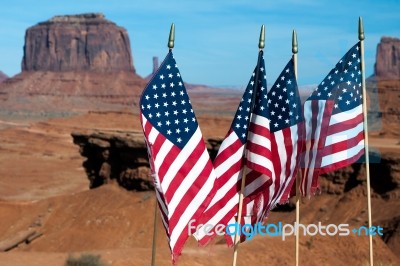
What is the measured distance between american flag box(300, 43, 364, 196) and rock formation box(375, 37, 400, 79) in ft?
370

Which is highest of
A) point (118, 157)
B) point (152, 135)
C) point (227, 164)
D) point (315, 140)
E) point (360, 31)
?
point (360, 31)

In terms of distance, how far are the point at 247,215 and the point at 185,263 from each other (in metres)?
6.53

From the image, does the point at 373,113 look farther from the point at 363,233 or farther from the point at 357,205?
the point at 363,233

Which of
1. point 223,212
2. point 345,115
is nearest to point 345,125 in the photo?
point 345,115

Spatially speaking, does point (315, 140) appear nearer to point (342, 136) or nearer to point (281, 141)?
point (342, 136)

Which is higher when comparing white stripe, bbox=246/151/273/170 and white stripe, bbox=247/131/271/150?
white stripe, bbox=247/131/271/150

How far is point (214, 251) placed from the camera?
17.3 meters

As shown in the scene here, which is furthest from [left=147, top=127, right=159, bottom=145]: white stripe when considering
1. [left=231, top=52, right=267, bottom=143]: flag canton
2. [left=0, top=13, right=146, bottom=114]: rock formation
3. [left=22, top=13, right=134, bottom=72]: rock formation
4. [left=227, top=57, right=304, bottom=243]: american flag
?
[left=22, top=13, right=134, bottom=72]: rock formation

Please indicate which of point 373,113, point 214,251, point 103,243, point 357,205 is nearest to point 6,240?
point 103,243

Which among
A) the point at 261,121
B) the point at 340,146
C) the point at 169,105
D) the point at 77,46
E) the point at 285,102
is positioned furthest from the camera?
the point at 77,46

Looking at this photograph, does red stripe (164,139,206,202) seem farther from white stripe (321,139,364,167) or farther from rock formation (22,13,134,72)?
rock formation (22,13,134,72)

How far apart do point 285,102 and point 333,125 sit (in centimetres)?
81

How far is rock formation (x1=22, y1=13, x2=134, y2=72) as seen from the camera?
146m

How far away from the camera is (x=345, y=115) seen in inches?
408
